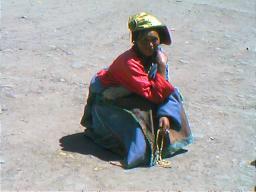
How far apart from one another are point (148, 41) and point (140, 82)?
31cm

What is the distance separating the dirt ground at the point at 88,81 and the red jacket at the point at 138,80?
0.56m

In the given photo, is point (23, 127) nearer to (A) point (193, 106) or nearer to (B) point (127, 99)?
(B) point (127, 99)

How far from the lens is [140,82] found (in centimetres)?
450

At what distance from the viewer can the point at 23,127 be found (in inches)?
204

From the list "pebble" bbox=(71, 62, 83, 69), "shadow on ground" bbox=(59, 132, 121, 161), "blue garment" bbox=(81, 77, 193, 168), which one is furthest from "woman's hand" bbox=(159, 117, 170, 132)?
"pebble" bbox=(71, 62, 83, 69)

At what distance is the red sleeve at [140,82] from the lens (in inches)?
177

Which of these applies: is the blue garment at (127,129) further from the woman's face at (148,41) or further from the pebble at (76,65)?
the pebble at (76,65)

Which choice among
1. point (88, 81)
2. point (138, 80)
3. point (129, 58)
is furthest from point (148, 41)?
point (88, 81)

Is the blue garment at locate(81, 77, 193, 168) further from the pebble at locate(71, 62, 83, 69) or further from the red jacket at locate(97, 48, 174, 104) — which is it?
the pebble at locate(71, 62, 83, 69)

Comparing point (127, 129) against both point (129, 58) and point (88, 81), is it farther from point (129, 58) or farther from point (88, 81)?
point (88, 81)

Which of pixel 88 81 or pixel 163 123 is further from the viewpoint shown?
pixel 88 81

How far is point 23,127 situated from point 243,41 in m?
4.00

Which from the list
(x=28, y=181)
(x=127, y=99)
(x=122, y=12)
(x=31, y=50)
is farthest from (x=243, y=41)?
(x=28, y=181)

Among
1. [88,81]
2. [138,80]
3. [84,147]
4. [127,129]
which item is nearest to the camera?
[138,80]
